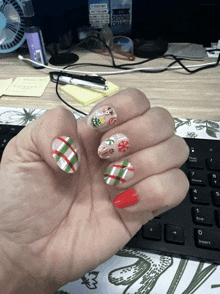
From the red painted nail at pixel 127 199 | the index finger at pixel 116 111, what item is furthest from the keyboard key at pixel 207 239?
the index finger at pixel 116 111

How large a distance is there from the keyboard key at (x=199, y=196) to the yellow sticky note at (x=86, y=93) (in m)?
0.38

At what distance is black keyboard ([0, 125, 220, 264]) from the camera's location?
12.0 inches

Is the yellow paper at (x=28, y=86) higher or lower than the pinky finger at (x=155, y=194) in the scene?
higher

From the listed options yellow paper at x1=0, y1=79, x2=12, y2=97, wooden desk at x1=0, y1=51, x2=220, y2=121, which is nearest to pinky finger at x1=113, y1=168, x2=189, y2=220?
wooden desk at x1=0, y1=51, x2=220, y2=121

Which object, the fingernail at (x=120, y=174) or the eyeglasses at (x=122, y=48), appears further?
the eyeglasses at (x=122, y=48)

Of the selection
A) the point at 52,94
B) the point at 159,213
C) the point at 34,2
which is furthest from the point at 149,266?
the point at 34,2

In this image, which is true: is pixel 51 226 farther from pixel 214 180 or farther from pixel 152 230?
pixel 214 180

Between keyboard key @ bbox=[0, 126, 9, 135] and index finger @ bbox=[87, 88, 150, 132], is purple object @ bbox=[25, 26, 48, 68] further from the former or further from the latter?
index finger @ bbox=[87, 88, 150, 132]

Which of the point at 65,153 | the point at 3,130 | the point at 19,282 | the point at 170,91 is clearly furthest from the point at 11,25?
the point at 19,282

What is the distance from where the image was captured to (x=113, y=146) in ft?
1.03

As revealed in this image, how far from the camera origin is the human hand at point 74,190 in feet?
1.03

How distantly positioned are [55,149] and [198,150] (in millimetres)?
294

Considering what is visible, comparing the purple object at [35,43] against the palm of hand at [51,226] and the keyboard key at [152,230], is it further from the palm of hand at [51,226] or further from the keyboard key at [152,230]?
the keyboard key at [152,230]

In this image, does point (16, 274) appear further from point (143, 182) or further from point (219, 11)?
point (219, 11)
